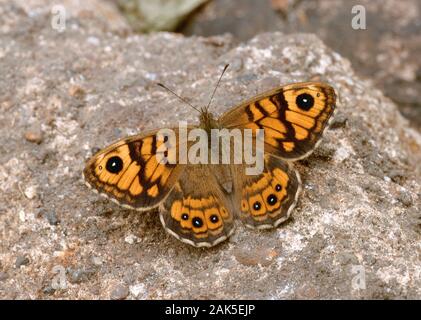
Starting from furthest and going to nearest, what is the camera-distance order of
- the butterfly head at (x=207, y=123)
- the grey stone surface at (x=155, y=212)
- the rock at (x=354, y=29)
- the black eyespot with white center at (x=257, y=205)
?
1. the rock at (x=354, y=29)
2. the butterfly head at (x=207, y=123)
3. the black eyespot with white center at (x=257, y=205)
4. the grey stone surface at (x=155, y=212)

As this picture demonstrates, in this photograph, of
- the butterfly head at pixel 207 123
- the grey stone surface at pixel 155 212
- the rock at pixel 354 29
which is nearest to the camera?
the grey stone surface at pixel 155 212

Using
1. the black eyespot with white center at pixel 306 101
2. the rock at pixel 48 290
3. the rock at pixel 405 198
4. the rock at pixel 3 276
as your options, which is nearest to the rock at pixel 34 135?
the rock at pixel 3 276

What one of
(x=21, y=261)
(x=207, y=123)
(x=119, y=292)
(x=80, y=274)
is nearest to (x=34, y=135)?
(x=21, y=261)

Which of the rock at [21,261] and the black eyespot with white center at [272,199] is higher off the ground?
the black eyespot with white center at [272,199]

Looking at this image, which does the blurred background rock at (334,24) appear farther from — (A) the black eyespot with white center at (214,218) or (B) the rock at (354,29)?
(A) the black eyespot with white center at (214,218)

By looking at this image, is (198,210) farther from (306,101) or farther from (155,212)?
(306,101)

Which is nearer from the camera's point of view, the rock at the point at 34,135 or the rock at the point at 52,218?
the rock at the point at 52,218
